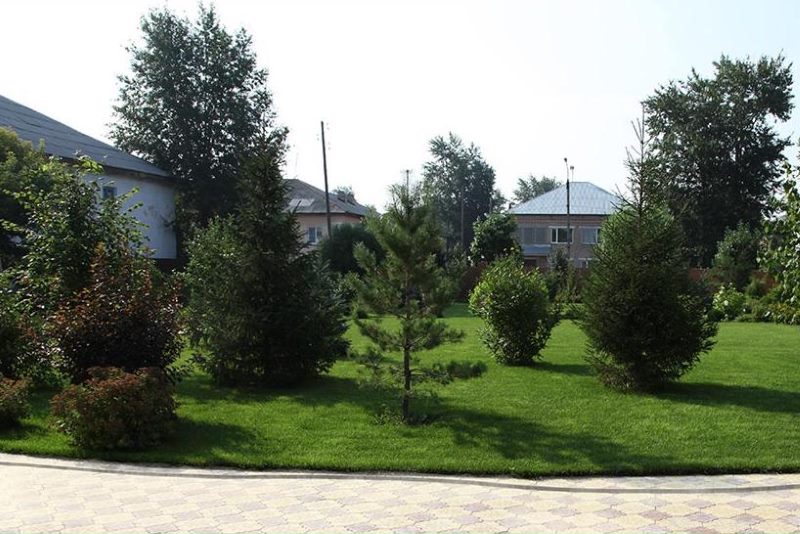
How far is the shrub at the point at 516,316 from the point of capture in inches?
597

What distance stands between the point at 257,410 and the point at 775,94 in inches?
2171

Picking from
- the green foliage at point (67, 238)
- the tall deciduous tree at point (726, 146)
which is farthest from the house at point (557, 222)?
the green foliage at point (67, 238)

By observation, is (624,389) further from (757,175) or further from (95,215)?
(757,175)

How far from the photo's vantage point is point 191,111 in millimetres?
44031

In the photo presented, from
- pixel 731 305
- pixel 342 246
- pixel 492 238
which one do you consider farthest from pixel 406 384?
pixel 492 238

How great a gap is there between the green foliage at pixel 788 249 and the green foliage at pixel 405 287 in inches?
166

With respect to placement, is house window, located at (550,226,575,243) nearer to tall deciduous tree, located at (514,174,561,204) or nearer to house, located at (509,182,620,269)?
house, located at (509,182,620,269)

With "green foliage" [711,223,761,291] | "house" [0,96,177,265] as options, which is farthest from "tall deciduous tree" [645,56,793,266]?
"house" [0,96,177,265]

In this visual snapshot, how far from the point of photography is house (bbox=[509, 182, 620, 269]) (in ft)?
210

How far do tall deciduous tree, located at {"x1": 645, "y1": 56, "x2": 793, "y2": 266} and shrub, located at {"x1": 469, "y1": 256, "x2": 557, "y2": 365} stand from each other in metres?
41.7

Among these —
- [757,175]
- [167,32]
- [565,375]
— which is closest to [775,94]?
[757,175]

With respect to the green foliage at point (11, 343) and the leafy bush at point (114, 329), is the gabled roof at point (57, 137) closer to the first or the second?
the green foliage at point (11, 343)

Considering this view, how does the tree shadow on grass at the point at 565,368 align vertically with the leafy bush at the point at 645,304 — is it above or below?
below

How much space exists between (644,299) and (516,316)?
13.4 ft
